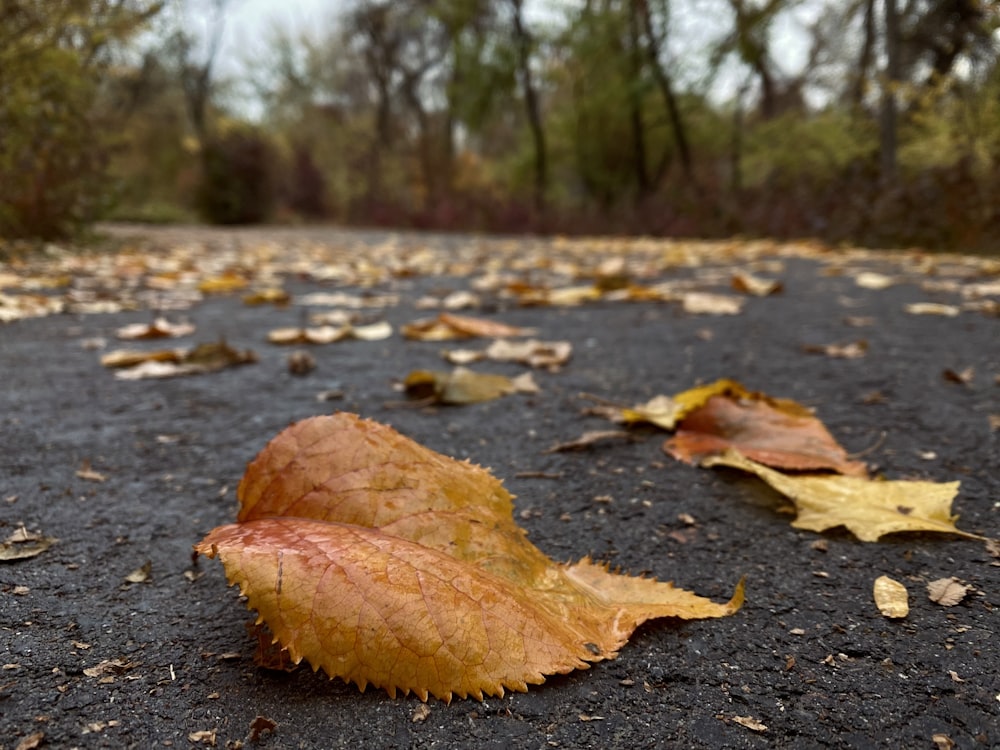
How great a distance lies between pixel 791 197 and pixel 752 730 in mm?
9120

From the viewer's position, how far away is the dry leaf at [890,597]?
0.86 meters

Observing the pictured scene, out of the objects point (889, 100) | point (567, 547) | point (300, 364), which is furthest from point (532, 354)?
point (889, 100)

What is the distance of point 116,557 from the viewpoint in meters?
0.98

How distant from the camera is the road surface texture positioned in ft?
2.23

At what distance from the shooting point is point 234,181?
596 inches

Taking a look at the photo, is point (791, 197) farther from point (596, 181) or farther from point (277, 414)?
point (277, 414)

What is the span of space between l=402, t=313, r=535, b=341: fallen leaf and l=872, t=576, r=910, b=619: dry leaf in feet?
5.68

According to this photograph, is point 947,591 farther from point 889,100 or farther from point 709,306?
point 889,100

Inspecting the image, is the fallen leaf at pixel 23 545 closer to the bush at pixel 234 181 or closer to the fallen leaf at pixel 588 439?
the fallen leaf at pixel 588 439

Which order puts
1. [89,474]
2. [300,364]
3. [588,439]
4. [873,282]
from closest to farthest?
1. [89,474]
2. [588,439]
3. [300,364]
4. [873,282]

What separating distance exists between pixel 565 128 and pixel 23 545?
15234 mm

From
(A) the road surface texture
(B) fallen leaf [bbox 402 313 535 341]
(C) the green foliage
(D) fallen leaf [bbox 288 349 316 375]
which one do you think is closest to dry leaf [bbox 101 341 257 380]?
(A) the road surface texture

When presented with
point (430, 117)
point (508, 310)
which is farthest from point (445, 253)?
point (430, 117)

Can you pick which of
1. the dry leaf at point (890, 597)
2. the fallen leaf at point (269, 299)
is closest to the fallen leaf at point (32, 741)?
the dry leaf at point (890, 597)
